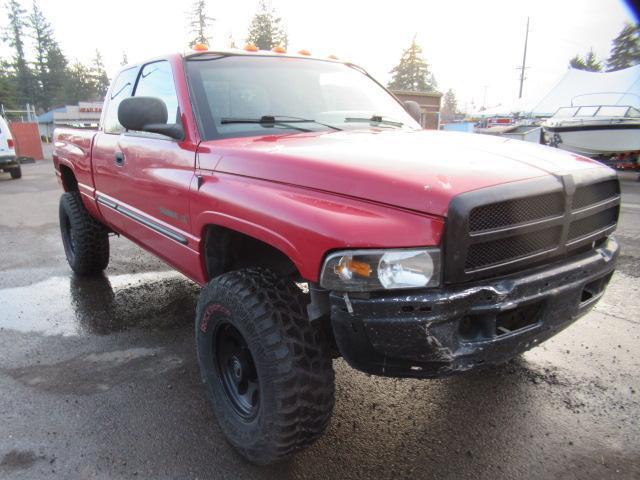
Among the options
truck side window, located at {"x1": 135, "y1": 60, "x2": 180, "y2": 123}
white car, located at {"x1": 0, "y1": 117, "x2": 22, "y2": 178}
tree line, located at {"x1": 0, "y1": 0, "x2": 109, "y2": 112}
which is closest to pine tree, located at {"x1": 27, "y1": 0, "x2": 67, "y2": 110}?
tree line, located at {"x1": 0, "y1": 0, "x2": 109, "y2": 112}

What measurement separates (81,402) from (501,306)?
2407 mm

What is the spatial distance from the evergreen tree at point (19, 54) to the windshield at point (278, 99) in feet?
221

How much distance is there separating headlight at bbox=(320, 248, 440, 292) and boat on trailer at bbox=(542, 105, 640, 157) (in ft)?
Answer: 40.8

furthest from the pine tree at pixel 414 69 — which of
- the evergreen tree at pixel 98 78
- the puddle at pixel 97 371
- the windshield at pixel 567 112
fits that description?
the puddle at pixel 97 371

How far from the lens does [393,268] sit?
1.69 meters

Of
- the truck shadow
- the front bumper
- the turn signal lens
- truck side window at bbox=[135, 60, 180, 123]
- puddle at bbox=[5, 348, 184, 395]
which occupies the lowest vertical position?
the truck shadow

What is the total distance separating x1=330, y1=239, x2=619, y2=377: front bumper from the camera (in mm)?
1669

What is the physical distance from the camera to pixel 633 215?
785cm

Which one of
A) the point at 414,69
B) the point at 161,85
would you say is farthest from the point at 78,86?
the point at 161,85

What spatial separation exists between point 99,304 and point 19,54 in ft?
229

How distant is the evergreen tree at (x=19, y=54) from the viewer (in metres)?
58.7

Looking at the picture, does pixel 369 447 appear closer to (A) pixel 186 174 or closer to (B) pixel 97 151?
(A) pixel 186 174

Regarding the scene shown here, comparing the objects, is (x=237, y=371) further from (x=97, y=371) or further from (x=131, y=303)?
(x=131, y=303)

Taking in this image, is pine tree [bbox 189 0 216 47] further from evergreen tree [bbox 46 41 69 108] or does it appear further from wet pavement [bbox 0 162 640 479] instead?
wet pavement [bbox 0 162 640 479]
